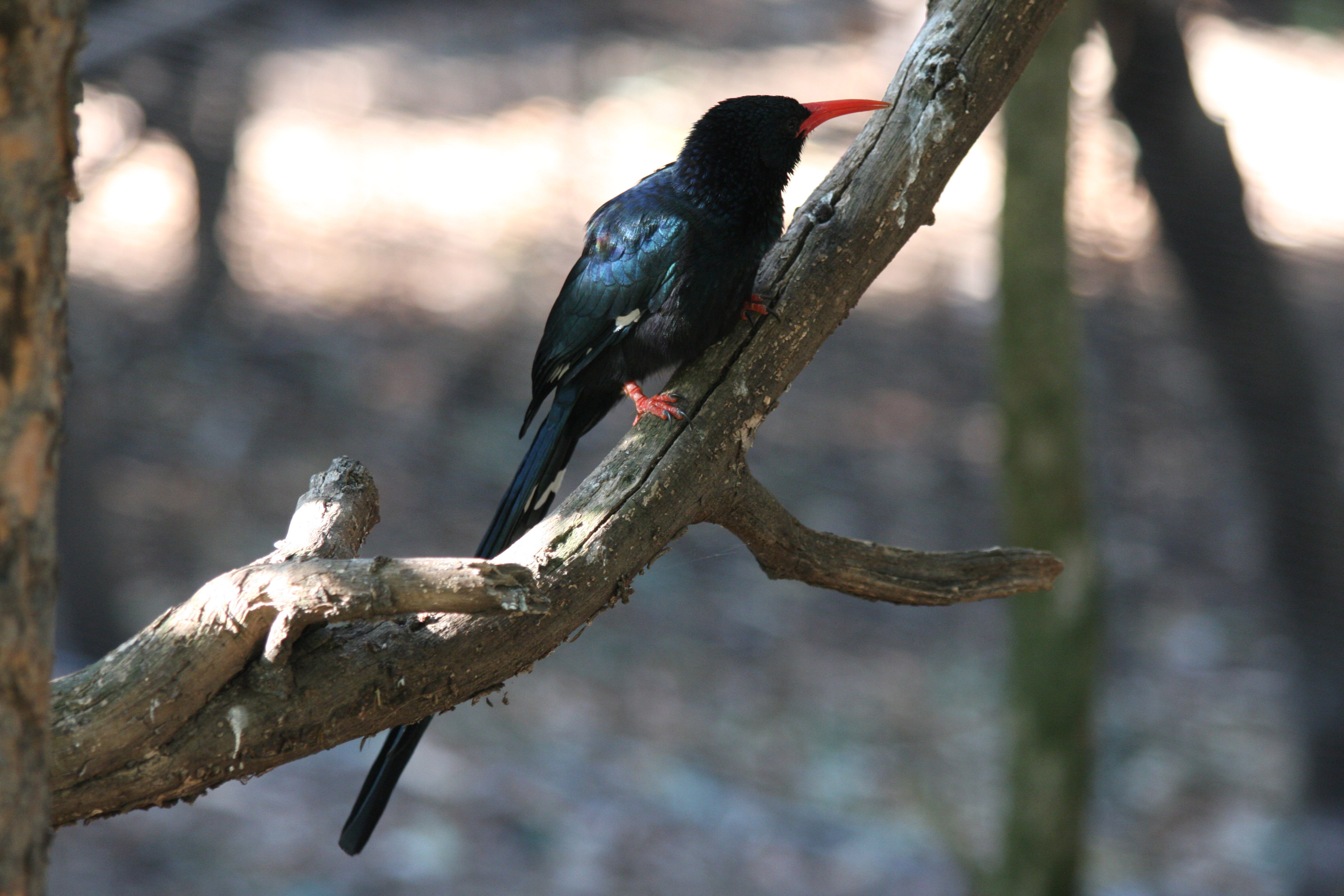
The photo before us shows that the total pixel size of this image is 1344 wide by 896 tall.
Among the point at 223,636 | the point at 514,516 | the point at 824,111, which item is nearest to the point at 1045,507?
the point at 824,111

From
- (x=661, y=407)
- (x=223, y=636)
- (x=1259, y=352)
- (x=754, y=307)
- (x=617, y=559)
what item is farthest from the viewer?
(x=1259, y=352)

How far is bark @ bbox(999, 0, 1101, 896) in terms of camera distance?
308cm

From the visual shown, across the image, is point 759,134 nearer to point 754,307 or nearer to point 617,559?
point 754,307

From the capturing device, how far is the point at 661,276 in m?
2.21

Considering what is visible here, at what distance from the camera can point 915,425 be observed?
5395mm

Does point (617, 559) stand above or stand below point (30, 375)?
above

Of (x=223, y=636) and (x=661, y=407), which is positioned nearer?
(x=223, y=636)

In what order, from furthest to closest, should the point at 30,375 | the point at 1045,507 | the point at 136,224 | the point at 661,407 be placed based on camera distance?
the point at 136,224 < the point at 1045,507 < the point at 661,407 < the point at 30,375

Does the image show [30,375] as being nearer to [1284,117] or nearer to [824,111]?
[824,111]

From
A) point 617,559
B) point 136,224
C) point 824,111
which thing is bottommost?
point 617,559

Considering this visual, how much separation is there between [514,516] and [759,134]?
2.99 feet

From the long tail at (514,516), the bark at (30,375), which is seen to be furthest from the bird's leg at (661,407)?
the bark at (30,375)

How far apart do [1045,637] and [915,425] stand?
7.48 ft

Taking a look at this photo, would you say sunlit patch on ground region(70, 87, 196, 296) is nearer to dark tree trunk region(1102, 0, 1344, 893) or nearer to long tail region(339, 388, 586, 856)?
long tail region(339, 388, 586, 856)
